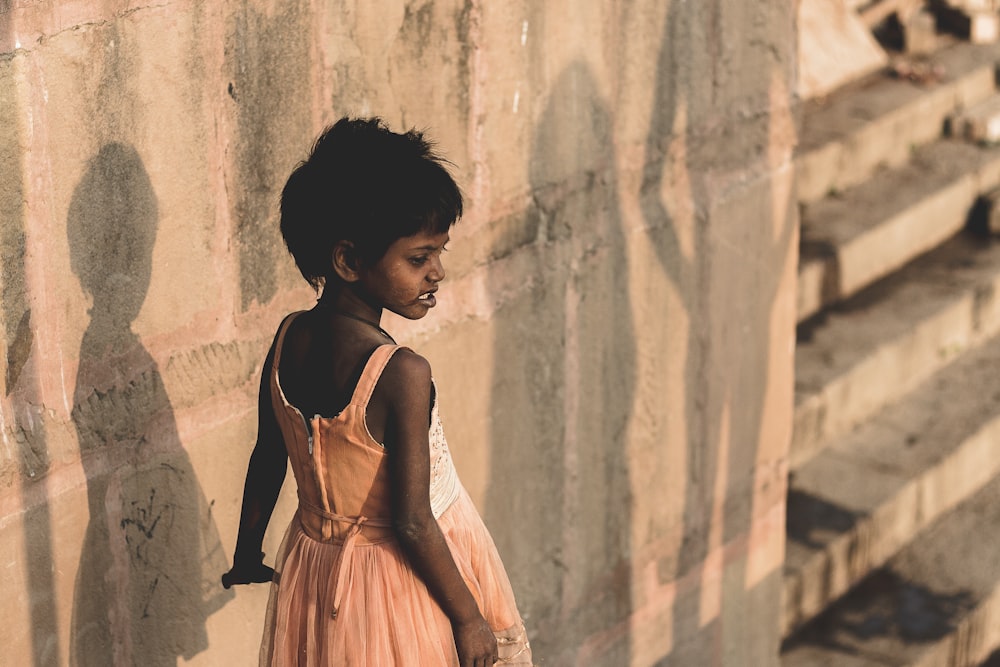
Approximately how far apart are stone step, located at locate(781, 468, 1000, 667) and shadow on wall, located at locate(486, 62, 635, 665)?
1.56 m

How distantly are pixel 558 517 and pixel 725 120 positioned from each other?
3.46 feet

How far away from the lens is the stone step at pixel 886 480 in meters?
5.42

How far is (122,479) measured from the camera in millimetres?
2602

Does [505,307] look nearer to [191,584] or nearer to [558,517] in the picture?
[558,517]

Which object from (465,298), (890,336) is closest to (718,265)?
(465,298)

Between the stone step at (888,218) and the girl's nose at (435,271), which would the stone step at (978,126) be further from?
the girl's nose at (435,271)

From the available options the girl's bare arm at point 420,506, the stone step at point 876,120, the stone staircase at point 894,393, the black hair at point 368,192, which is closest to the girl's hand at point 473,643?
the girl's bare arm at point 420,506

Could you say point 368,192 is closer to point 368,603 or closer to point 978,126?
point 368,603

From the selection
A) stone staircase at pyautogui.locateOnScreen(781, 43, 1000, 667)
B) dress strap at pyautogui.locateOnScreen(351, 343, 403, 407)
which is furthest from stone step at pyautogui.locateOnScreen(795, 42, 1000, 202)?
dress strap at pyautogui.locateOnScreen(351, 343, 403, 407)

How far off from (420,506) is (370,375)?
0.21 meters

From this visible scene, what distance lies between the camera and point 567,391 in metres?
3.68

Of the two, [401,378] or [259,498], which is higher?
[401,378]

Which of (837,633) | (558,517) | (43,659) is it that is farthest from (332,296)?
(837,633)

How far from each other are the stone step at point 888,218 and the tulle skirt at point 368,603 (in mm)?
3866
